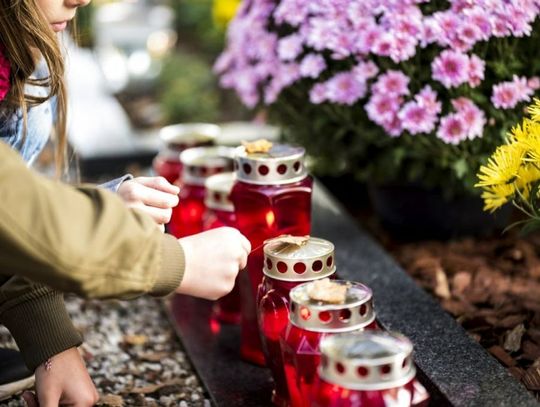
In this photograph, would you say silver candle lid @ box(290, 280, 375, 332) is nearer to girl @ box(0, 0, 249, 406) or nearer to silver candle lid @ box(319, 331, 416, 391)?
silver candle lid @ box(319, 331, 416, 391)

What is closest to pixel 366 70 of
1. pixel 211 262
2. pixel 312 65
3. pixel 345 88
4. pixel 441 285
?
pixel 345 88

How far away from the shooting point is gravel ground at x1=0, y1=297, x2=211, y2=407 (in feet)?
7.72

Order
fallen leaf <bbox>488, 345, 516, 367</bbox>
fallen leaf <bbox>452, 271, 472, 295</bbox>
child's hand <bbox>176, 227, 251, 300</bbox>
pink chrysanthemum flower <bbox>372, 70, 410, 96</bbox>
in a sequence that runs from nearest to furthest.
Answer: child's hand <bbox>176, 227, 251, 300</bbox>, fallen leaf <bbox>488, 345, 516, 367</bbox>, pink chrysanthemum flower <bbox>372, 70, 410, 96</bbox>, fallen leaf <bbox>452, 271, 472, 295</bbox>

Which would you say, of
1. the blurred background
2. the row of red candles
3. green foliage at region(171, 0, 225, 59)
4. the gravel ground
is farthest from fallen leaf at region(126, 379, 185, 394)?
green foliage at region(171, 0, 225, 59)

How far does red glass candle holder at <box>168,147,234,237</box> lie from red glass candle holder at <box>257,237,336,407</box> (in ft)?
2.76

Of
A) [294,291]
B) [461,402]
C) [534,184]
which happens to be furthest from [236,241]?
[534,184]

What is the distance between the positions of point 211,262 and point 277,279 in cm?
20

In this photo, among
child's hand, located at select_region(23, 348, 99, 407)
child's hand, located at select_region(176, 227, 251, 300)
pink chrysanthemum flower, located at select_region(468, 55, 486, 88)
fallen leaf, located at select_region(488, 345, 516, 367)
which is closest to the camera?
child's hand, located at select_region(176, 227, 251, 300)

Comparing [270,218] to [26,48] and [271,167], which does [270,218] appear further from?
[26,48]

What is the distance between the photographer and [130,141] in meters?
4.59

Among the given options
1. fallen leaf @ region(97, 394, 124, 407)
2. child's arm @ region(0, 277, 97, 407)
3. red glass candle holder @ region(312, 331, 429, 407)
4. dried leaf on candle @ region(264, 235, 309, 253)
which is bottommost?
fallen leaf @ region(97, 394, 124, 407)

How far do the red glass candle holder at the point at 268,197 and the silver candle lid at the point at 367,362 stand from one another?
59 centimetres

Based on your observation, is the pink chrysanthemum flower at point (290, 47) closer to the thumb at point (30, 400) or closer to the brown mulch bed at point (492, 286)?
the brown mulch bed at point (492, 286)

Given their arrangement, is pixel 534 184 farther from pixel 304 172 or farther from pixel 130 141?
pixel 130 141
